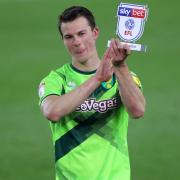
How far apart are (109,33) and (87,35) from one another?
2891 mm

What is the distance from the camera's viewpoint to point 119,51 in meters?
3.47

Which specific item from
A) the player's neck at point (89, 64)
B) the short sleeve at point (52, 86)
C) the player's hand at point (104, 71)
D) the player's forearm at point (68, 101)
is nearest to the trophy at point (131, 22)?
the player's hand at point (104, 71)

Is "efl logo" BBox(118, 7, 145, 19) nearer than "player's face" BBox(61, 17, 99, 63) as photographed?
Yes

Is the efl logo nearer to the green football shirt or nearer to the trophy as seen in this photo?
the trophy

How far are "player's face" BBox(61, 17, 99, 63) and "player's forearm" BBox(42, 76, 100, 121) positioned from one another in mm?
245

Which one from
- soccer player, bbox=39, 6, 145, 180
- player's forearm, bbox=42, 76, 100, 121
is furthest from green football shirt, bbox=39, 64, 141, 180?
player's forearm, bbox=42, 76, 100, 121

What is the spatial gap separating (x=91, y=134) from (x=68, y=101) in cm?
29

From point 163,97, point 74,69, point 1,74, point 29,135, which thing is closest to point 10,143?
point 29,135

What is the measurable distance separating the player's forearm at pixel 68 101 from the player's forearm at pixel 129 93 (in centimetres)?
13

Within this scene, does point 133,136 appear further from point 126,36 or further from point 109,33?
point 126,36

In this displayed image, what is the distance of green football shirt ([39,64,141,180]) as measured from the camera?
149 inches

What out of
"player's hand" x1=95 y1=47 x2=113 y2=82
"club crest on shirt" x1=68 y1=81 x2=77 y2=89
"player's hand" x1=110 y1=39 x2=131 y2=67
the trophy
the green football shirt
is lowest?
the green football shirt

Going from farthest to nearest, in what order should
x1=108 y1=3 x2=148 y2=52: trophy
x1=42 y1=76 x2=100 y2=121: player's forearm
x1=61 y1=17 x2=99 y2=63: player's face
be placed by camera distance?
x1=61 y1=17 x2=99 y2=63: player's face
x1=42 y1=76 x2=100 y2=121: player's forearm
x1=108 y1=3 x2=148 y2=52: trophy

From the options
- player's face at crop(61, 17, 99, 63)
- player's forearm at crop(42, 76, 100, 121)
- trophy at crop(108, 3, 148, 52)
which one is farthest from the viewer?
player's face at crop(61, 17, 99, 63)
